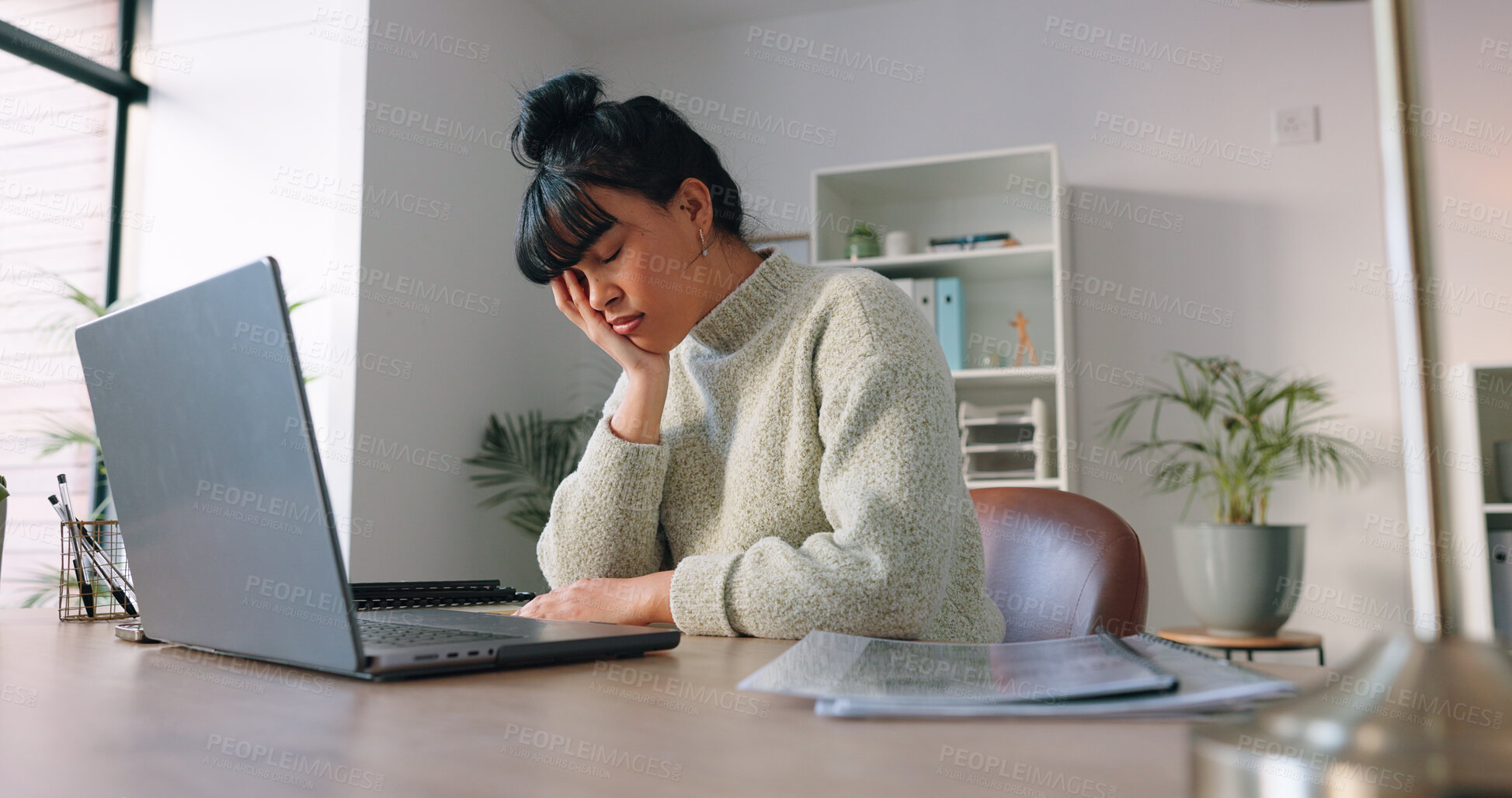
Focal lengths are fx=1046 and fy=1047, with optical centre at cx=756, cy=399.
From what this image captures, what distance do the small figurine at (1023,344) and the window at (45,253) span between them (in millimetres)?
2543

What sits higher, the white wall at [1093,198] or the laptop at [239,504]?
the white wall at [1093,198]

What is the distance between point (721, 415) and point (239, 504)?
29.0 inches

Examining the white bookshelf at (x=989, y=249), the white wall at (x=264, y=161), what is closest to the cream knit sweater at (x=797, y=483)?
the white wall at (x=264, y=161)

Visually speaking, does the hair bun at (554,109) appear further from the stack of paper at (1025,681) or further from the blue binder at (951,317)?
the blue binder at (951,317)

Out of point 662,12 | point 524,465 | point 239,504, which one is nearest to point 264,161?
point 524,465

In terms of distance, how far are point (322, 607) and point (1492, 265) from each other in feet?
10.4

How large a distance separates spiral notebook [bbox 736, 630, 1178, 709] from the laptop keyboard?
217 millimetres

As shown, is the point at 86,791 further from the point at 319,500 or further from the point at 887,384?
the point at 887,384

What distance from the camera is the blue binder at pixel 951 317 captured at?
10.0 feet

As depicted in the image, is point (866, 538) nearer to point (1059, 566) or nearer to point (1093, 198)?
point (1059, 566)

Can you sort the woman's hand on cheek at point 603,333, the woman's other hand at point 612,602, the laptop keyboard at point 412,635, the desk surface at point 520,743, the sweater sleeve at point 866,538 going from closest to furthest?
the desk surface at point 520,743 < the laptop keyboard at point 412,635 < the sweater sleeve at point 866,538 < the woman's other hand at point 612,602 < the woman's hand on cheek at point 603,333

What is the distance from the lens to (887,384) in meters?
1.02

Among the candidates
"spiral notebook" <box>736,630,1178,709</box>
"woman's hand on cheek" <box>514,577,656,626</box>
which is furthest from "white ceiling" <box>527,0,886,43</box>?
"spiral notebook" <box>736,630,1178,709</box>

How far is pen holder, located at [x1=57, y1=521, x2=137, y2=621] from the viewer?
104 cm
